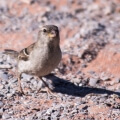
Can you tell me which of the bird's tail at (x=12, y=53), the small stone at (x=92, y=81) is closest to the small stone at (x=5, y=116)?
the bird's tail at (x=12, y=53)

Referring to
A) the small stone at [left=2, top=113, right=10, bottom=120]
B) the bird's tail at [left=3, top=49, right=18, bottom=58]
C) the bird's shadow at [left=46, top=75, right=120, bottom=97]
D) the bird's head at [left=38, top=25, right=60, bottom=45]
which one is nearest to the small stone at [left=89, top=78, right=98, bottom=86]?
the bird's shadow at [left=46, top=75, right=120, bottom=97]

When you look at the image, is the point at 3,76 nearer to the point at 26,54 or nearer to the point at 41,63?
the point at 26,54

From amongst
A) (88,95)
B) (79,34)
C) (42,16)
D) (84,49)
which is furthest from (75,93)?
(42,16)

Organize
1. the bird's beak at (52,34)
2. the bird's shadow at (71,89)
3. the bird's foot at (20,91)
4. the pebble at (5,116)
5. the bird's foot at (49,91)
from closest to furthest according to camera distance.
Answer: the pebble at (5,116), the bird's beak at (52,34), the bird's foot at (20,91), the bird's foot at (49,91), the bird's shadow at (71,89)

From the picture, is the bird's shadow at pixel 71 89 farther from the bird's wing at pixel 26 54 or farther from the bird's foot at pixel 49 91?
the bird's wing at pixel 26 54

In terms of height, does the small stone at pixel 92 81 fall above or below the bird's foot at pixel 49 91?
above

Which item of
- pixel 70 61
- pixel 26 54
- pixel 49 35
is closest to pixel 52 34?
pixel 49 35

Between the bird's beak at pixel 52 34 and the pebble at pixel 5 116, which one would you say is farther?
the bird's beak at pixel 52 34
